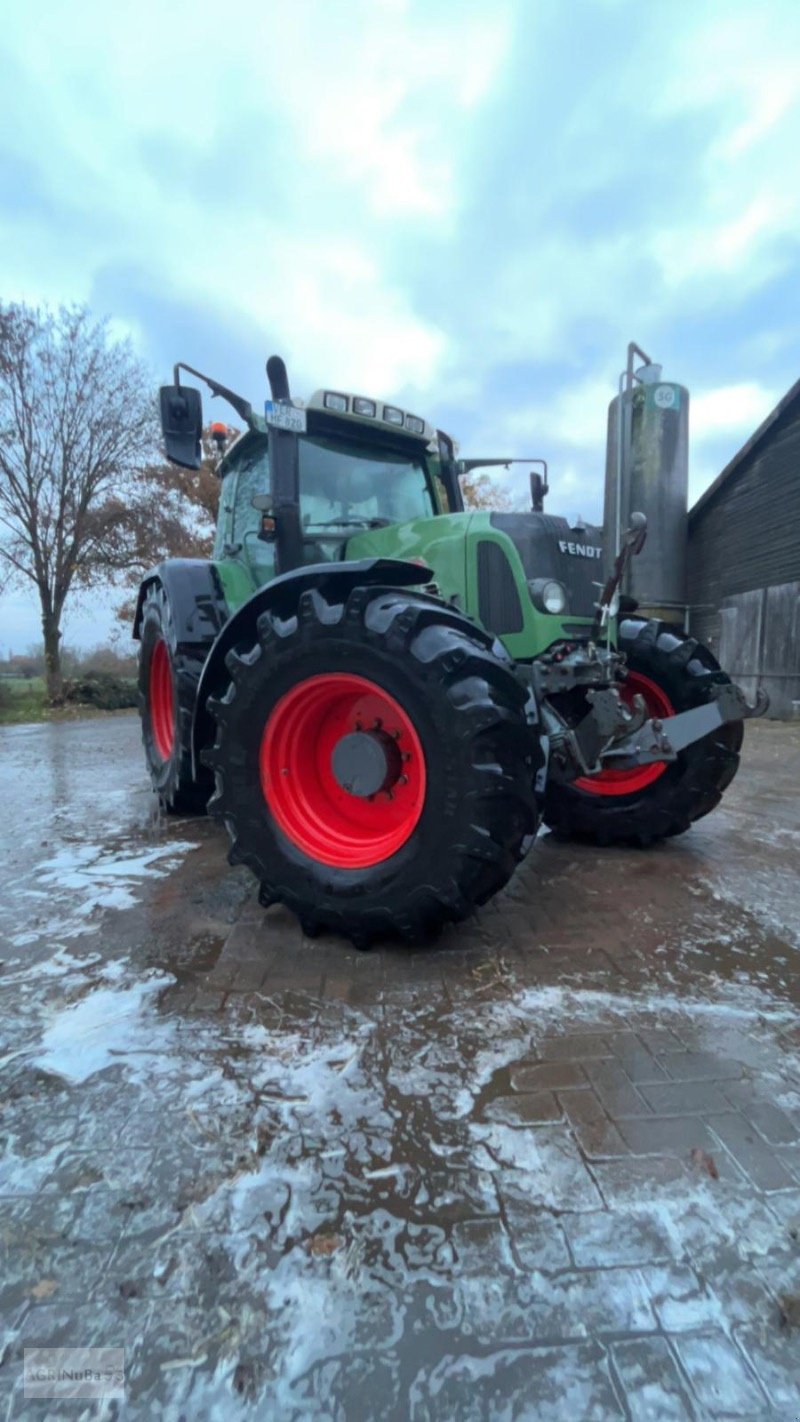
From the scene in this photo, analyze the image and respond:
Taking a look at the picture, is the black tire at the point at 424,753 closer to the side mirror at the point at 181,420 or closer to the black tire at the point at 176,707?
the black tire at the point at 176,707

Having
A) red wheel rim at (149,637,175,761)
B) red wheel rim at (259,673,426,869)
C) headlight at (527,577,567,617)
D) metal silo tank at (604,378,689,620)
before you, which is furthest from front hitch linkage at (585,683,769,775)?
metal silo tank at (604,378,689,620)

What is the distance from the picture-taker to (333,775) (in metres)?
2.77

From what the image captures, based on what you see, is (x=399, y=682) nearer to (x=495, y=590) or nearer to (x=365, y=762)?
(x=365, y=762)

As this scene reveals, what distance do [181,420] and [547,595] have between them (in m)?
2.08

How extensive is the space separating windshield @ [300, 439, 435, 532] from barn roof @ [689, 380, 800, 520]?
1016cm

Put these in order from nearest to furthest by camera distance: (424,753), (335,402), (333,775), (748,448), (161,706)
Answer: (424,753) → (333,775) → (335,402) → (161,706) → (748,448)

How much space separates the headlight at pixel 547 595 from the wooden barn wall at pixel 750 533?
9952 mm

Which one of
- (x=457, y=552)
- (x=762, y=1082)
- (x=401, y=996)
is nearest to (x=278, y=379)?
Result: (x=457, y=552)

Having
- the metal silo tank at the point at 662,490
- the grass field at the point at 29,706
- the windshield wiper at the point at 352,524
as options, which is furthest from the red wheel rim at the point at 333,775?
the grass field at the point at 29,706

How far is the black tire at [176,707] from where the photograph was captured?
3713 millimetres

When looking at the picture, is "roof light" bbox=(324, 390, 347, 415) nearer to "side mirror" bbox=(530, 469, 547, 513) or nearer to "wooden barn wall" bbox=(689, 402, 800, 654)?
"side mirror" bbox=(530, 469, 547, 513)

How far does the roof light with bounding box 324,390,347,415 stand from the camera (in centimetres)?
342

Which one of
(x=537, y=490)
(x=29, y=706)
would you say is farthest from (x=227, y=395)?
(x=29, y=706)

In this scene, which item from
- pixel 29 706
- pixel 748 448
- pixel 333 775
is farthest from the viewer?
pixel 29 706
